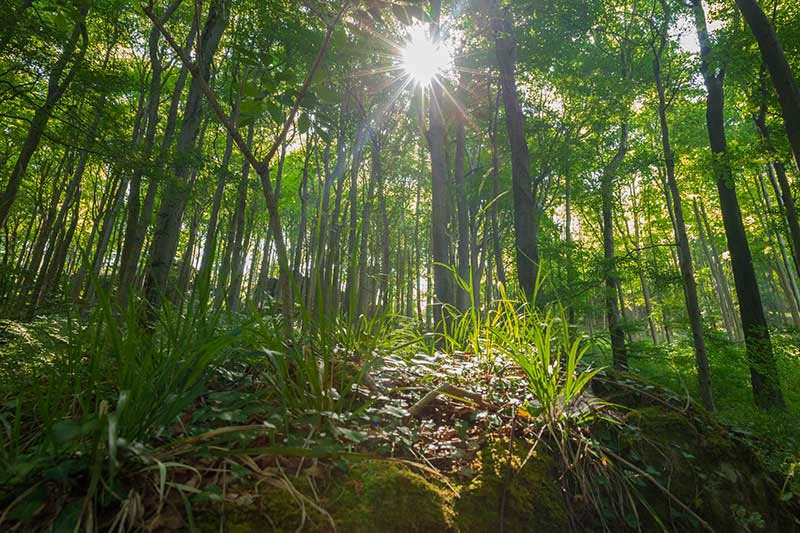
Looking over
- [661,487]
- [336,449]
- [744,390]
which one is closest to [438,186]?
[661,487]

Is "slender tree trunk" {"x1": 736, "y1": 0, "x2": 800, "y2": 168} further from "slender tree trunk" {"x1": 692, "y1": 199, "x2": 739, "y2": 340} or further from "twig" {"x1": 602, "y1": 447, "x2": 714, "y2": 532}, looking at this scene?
"slender tree trunk" {"x1": 692, "y1": 199, "x2": 739, "y2": 340}

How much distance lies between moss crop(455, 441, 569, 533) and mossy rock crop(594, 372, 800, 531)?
0.36m

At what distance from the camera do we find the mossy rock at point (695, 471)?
4.27ft

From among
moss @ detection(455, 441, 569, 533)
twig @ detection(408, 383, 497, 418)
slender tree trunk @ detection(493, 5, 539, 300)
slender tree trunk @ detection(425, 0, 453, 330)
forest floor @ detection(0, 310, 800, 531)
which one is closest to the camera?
forest floor @ detection(0, 310, 800, 531)

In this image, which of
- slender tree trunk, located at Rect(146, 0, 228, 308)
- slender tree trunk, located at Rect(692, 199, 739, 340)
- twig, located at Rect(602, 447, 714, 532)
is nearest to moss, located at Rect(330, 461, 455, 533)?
twig, located at Rect(602, 447, 714, 532)

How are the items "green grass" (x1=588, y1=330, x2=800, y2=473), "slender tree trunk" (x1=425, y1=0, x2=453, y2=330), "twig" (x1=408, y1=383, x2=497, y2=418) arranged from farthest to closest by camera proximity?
1. "slender tree trunk" (x1=425, y1=0, x2=453, y2=330)
2. "green grass" (x1=588, y1=330, x2=800, y2=473)
3. "twig" (x1=408, y1=383, x2=497, y2=418)

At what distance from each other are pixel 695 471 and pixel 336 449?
1.47 m

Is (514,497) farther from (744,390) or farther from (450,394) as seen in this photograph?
(744,390)

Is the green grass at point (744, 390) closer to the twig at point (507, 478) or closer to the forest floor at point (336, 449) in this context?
the forest floor at point (336, 449)

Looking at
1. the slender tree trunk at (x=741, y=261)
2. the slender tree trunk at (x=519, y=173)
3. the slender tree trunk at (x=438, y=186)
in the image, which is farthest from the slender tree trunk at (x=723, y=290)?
the slender tree trunk at (x=438, y=186)

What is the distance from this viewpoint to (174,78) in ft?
37.8

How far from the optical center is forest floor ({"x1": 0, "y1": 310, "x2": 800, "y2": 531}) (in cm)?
81

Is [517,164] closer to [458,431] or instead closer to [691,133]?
[458,431]

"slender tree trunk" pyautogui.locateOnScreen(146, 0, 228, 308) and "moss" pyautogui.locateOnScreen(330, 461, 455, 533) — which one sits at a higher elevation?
"slender tree trunk" pyautogui.locateOnScreen(146, 0, 228, 308)
